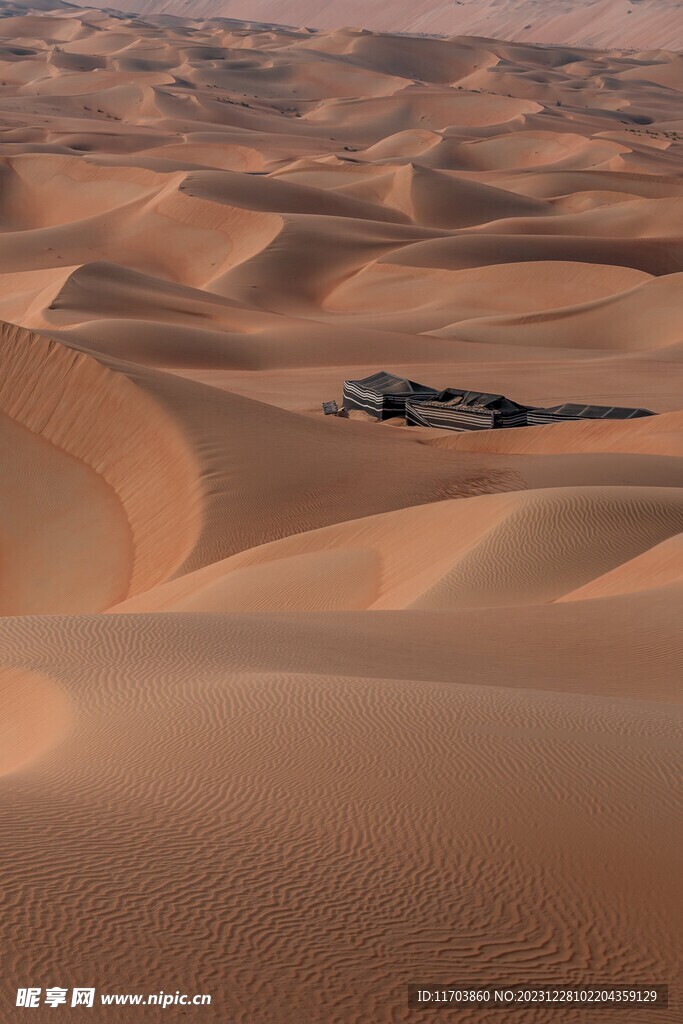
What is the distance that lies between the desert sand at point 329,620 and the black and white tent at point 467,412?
3.68ft

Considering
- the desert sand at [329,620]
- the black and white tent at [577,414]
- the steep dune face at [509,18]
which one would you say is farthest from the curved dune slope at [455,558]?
the steep dune face at [509,18]

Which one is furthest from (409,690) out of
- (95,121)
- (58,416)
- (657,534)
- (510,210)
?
(95,121)

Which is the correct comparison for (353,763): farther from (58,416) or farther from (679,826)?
(58,416)

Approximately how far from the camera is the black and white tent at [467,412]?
19.1 metres


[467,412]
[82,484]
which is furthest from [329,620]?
[467,412]

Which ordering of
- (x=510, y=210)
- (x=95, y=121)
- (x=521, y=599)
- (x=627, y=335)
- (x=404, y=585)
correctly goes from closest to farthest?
(x=521, y=599)
(x=404, y=585)
(x=627, y=335)
(x=510, y=210)
(x=95, y=121)

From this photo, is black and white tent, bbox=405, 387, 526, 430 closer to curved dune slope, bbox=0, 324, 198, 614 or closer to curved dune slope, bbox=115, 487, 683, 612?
curved dune slope, bbox=0, 324, 198, 614

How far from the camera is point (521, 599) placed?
9.68m

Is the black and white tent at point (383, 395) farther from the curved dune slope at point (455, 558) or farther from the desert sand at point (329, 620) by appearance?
the curved dune slope at point (455, 558)

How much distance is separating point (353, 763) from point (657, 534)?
6.82 meters

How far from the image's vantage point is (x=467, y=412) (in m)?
19.4

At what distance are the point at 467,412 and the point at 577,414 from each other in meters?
1.80

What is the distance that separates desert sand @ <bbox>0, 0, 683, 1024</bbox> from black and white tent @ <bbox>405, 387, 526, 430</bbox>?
1121 mm

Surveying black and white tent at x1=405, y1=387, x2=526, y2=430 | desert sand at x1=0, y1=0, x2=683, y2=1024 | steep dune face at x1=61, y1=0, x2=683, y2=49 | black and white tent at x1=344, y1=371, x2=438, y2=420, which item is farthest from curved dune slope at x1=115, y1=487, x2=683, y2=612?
steep dune face at x1=61, y1=0, x2=683, y2=49
